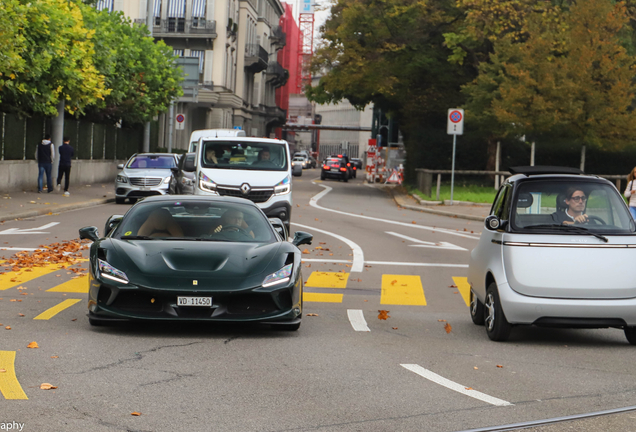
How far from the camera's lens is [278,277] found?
26.9 ft

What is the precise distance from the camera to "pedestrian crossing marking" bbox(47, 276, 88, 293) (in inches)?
444

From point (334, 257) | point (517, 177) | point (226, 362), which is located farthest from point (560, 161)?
point (226, 362)

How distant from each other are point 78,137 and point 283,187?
2122 cm

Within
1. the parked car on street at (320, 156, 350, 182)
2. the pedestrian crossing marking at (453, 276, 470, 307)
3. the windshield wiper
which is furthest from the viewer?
the parked car on street at (320, 156, 350, 182)

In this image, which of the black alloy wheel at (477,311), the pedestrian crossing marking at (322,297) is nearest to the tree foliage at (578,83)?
the pedestrian crossing marking at (322,297)

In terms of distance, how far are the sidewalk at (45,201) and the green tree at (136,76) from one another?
709cm

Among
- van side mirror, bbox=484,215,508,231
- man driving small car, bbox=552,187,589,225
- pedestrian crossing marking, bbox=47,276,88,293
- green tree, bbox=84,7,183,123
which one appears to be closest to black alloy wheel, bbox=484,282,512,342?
van side mirror, bbox=484,215,508,231

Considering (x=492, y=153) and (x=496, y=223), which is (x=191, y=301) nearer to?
(x=496, y=223)

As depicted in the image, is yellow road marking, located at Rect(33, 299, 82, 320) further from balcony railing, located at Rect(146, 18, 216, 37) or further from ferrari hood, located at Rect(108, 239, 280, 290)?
balcony railing, located at Rect(146, 18, 216, 37)

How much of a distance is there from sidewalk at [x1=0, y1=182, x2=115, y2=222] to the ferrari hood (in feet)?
46.3

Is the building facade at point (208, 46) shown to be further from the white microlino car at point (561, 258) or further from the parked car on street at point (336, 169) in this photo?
the white microlino car at point (561, 258)

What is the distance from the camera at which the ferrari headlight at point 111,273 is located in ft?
26.3

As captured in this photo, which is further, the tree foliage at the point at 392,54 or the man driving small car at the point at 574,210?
the tree foliage at the point at 392,54

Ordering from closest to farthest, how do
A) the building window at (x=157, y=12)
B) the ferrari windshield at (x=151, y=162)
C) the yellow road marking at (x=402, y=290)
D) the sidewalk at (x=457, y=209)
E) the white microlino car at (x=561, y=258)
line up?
the white microlino car at (x=561, y=258)
the yellow road marking at (x=402, y=290)
the sidewalk at (x=457, y=209)
the ferrari windshield at (x=151, y=162)
the building window at (x=157, y=12)
